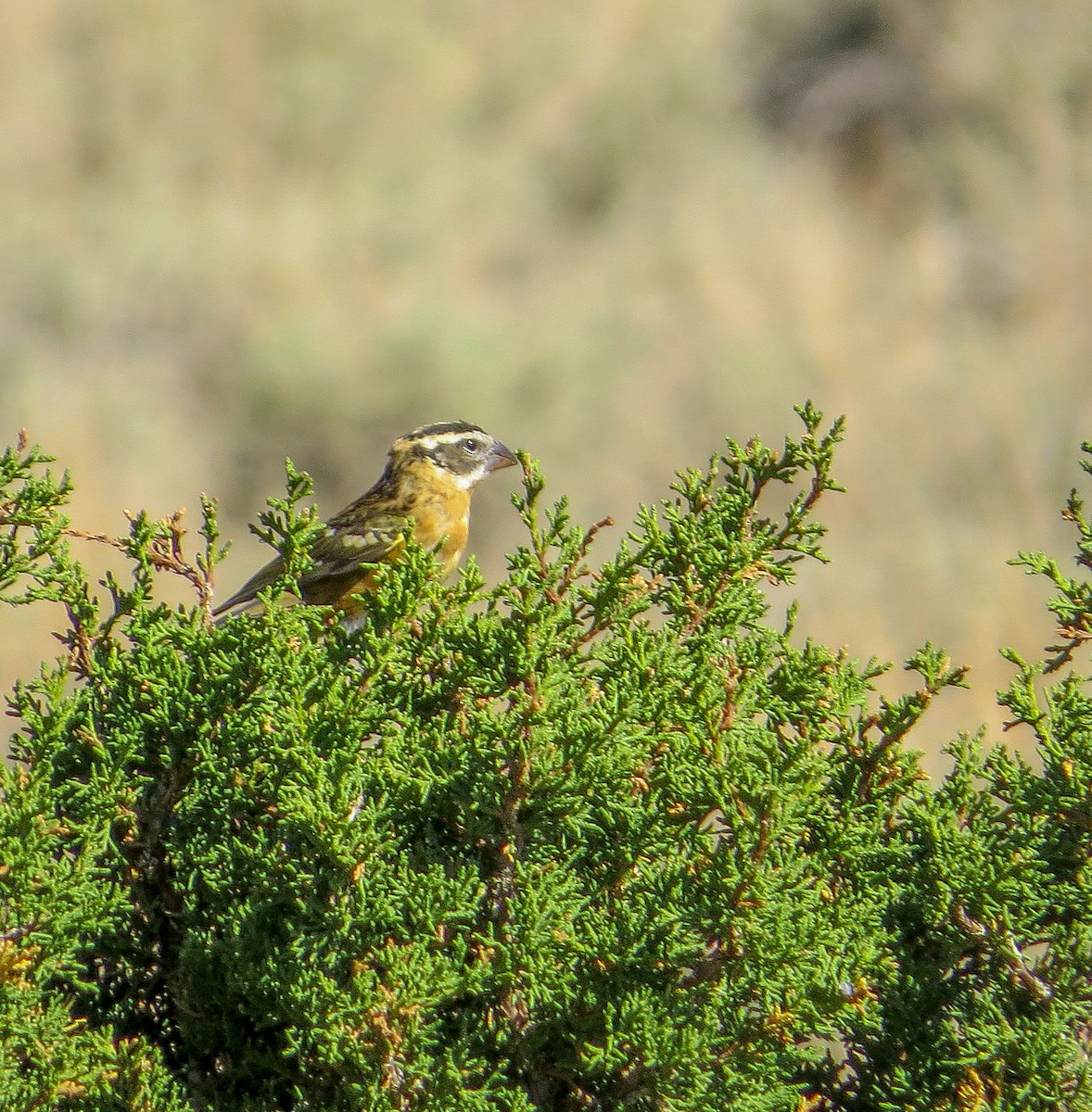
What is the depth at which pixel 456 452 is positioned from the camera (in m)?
5.80

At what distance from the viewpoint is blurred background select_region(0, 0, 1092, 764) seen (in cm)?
1212

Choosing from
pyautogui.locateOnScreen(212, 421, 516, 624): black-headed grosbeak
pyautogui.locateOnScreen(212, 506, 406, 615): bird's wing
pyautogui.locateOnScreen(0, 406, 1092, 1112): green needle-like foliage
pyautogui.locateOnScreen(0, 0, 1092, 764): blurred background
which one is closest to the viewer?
pyautogui.locateOnScreen(0, 406, 1092, 1112): green needle-like foliage

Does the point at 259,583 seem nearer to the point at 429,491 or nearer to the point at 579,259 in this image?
the point at 429,491

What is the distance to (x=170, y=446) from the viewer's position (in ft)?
45.0

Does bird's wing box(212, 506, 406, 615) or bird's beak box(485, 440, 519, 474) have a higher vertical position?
bird's beak box(485, 440, 519, 474)

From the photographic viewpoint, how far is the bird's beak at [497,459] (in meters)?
5.81

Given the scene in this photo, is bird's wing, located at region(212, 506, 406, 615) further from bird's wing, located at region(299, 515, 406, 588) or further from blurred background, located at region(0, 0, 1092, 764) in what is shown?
blurred background, located at region(0, 0, 1092, 764)

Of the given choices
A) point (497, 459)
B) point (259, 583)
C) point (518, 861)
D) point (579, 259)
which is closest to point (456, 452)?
point (497, 459)

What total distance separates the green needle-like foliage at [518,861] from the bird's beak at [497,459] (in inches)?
109

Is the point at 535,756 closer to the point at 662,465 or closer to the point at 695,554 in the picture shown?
the point at 695,554

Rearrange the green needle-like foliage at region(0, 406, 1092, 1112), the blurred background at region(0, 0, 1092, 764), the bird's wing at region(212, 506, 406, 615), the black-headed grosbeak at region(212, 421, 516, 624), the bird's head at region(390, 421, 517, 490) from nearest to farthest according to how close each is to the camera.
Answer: the green needle-like foliage at region(0, 406, 1092, 1112) → the bird's wing at region(212, 506, 406, 615) → the black-headed grosbeak at region(212, 421, 516, 624) → the bird's head at region(390, 421, 517, 490) → the blurred background at region(0, 0, 1092, 764)

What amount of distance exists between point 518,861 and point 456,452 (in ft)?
11.0

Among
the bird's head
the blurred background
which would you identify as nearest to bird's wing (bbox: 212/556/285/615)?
the bird's head

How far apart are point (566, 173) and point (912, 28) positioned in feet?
15.6
